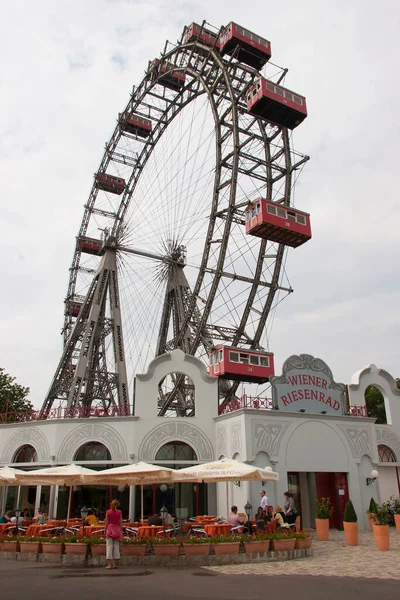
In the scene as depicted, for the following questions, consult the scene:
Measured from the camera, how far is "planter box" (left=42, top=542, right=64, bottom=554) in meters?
14.2

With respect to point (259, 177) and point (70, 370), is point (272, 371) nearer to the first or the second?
point (259, 177)

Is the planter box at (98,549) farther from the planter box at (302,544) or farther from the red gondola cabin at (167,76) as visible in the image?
the red gondola cabin at (167,76)

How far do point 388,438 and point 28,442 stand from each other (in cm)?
1656

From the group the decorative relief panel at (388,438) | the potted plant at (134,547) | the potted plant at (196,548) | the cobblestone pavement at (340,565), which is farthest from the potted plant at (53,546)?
the decorative relief panel at (388,438)

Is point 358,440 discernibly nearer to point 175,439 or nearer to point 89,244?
point 175,439

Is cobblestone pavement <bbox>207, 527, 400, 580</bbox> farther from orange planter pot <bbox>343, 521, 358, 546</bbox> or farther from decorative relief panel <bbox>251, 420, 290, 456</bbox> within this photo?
decorative relief panel <bbox>251, 420, 290, 456</bbox>

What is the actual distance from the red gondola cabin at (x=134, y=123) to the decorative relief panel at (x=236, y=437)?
2923cm

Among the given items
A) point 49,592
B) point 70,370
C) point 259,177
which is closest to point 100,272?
point 70,370

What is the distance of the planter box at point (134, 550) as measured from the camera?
1374 centimetres

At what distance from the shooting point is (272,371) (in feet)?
96.6

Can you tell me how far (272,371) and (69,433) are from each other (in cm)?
1167

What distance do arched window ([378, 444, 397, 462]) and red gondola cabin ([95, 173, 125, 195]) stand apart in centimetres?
3188

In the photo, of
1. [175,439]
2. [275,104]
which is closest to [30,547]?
[175,439]

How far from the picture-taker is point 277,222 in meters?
29.2
